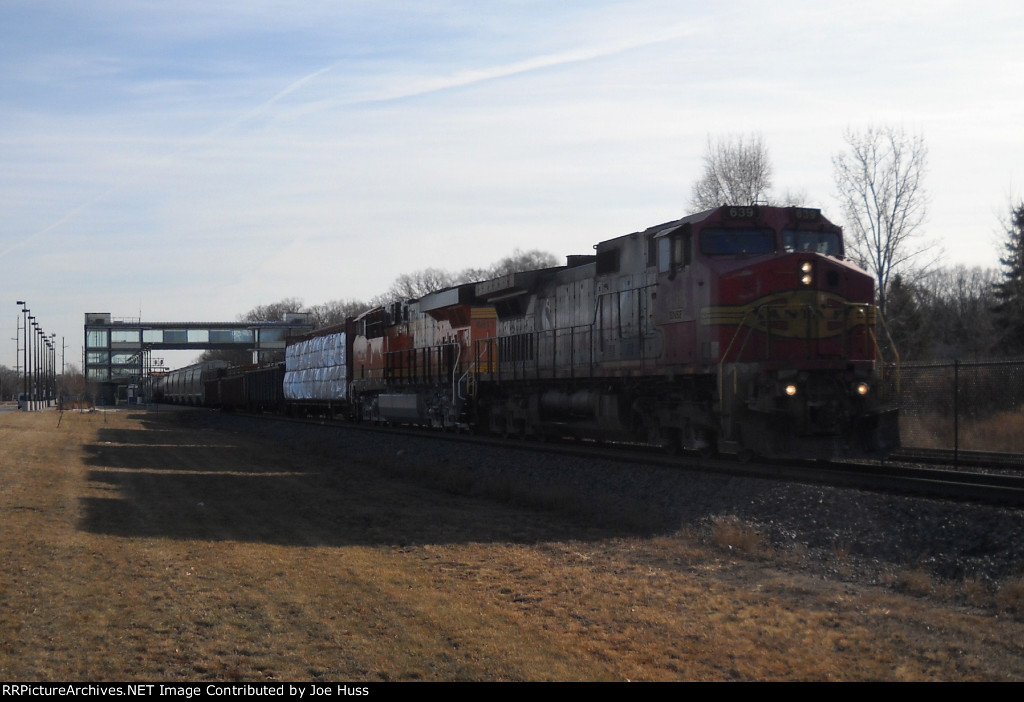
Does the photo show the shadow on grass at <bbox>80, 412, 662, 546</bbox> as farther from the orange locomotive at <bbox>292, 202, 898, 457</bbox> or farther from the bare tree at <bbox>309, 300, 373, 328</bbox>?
the bare tree at <bbox>309, 300, 373, 328</bbox>

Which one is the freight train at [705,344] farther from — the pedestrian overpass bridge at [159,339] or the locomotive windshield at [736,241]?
the pedestrian overpass bridge at [159,339]

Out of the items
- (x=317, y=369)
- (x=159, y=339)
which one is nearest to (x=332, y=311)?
(x=159, y=339)

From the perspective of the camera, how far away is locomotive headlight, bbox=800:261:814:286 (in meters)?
14.4

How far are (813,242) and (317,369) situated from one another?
2940cm

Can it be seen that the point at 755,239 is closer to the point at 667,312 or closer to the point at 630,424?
the point at 667,312

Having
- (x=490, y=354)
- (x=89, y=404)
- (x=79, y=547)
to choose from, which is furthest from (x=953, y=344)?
(x=89, y=404)

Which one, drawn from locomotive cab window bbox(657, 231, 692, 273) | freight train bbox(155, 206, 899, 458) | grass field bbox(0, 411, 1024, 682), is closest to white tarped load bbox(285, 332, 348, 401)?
freight train bbox(155, 206, 899, 458)

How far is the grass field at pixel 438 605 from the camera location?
19.4ft

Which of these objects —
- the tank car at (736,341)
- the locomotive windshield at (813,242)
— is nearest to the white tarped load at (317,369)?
the tank car at (736,341)

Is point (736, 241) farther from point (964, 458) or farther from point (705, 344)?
point (964, 458)

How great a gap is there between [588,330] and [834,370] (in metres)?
6.00

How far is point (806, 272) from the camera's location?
14.4m

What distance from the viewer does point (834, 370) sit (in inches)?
546

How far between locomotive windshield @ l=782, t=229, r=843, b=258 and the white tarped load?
24.2 meters
